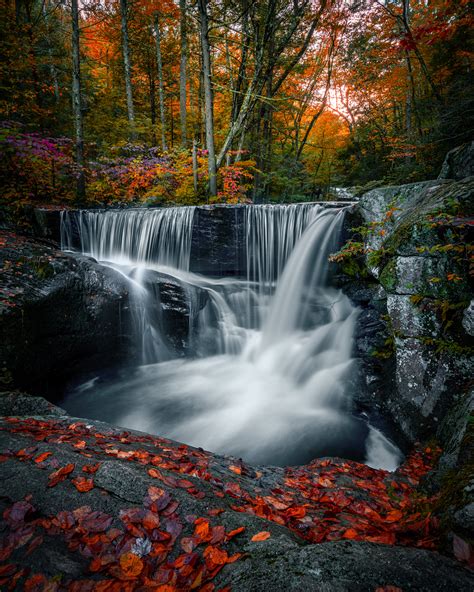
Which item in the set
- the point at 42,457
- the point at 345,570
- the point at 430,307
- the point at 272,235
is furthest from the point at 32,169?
the point at 345,570

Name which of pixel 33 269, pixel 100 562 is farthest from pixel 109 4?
pixel 100 562

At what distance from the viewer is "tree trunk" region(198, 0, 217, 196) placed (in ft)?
32.4

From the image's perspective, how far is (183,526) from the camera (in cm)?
176

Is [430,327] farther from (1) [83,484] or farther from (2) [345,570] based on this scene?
(1) [83,484]

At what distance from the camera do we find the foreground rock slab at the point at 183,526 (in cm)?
133

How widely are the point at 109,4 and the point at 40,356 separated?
761 inches

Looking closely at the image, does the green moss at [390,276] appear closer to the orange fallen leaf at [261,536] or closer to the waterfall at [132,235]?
the orange fallen leaf at [261,536]

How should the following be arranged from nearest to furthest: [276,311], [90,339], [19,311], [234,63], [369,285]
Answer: [19,311]
[90,339]
[369,285]
[276,311]
[234,63]

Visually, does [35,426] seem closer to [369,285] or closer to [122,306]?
[122,306]

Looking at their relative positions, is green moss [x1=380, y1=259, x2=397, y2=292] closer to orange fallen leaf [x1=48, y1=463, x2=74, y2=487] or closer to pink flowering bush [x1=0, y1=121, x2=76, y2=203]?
orange fallen leaf [x1=48, y1=463, x2=74, y2=487]

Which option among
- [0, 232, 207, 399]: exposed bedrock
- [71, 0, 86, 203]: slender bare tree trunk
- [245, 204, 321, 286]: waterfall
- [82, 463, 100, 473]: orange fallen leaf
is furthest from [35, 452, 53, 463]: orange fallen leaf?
[71, 0, 86, 203]: slender bare tree trunk

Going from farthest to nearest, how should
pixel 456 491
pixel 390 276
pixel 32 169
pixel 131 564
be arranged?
pixel 32 169 < pixel 390 276 < pixel 456 491 < pixel 131 564

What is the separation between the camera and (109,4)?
15.0 metres

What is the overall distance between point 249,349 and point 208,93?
31.1 feet
